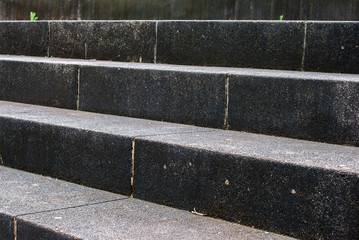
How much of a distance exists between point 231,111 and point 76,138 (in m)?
0.85

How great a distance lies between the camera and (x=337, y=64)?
348 cm

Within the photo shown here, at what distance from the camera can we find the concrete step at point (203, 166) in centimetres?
218

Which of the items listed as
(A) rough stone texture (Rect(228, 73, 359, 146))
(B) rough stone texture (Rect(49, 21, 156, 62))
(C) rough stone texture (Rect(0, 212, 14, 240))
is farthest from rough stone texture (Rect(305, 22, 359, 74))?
(C) rough stone texture (Rect(0, 212, 14, 240))

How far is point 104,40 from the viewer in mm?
4832

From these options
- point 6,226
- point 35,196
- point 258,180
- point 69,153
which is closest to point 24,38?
point 69,153

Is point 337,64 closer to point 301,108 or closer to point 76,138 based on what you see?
point 301,108

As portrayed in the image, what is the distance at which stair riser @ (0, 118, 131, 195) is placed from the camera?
9.48 feet

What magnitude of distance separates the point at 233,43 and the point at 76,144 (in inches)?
56.1

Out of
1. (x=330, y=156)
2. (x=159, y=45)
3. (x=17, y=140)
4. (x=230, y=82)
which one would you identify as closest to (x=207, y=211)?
(x=330, y=156)

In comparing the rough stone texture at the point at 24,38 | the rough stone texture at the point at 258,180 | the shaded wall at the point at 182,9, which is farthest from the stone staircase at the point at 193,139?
the shaded wall at the point at 182,9

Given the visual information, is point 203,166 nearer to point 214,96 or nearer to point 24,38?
point 214,96

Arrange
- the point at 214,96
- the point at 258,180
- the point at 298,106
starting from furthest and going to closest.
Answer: the point at 214,96, the point at 298,106, the point at 258,180

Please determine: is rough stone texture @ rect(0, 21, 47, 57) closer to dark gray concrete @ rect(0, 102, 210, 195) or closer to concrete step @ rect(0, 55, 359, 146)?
concrete step @ rect(0, 55, 359, 146)

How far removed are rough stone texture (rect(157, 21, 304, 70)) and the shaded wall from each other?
69.2 inches
